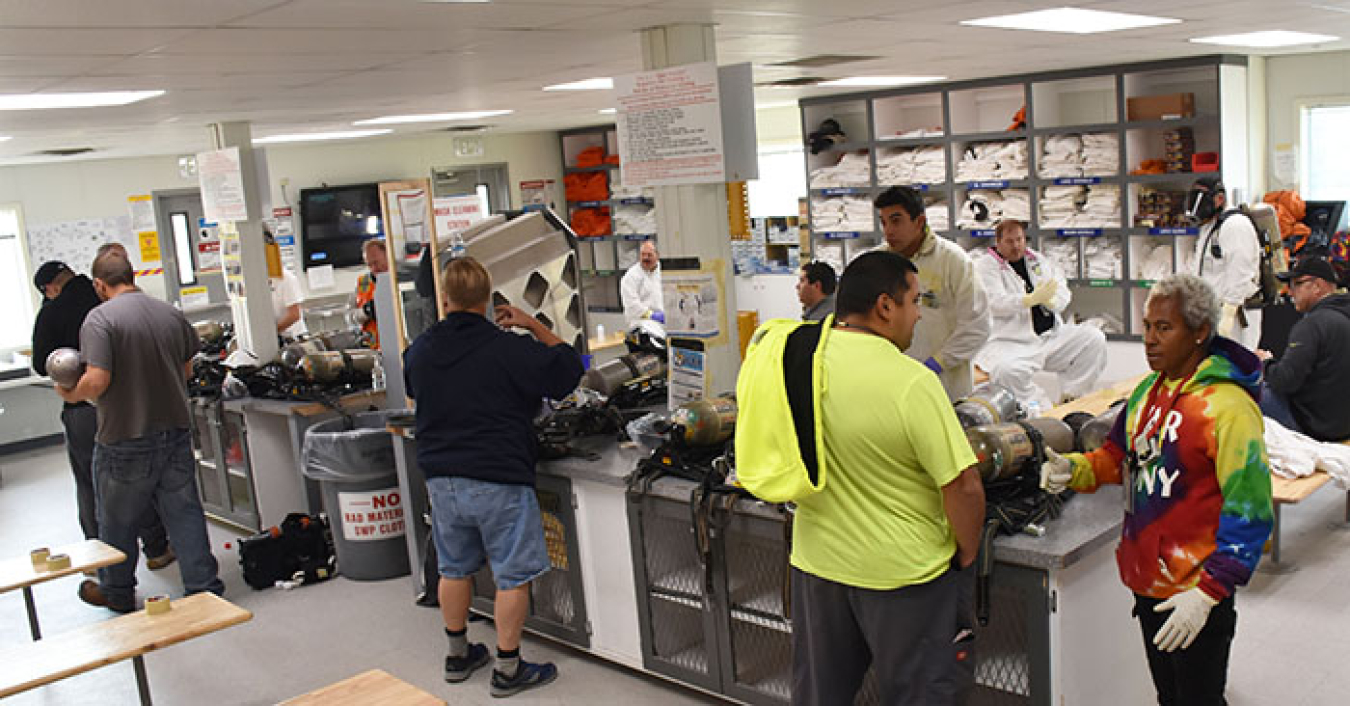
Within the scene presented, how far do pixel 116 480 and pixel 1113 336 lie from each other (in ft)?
22.9

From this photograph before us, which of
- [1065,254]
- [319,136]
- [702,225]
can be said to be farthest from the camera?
[319,136]

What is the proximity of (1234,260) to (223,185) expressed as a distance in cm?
653

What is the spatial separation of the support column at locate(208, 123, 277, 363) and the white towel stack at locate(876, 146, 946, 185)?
5158 mm

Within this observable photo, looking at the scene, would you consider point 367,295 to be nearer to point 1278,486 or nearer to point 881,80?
point 881,80

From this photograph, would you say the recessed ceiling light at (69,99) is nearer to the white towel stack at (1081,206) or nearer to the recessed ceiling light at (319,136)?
the recessed ceiling light at (319,136)

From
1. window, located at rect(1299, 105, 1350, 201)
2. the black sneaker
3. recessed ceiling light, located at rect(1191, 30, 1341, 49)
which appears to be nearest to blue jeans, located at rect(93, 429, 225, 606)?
the black sneaker

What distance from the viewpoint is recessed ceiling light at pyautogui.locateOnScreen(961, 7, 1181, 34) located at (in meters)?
A: 4.96

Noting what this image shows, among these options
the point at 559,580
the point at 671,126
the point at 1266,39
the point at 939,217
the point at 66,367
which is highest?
the point at 1266,39

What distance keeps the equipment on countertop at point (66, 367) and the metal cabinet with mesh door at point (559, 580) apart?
90.0 inches

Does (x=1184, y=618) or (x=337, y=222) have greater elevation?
(x=337, y=222)

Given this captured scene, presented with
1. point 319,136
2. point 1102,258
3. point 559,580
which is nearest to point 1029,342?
point 1102,258

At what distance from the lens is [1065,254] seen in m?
9.11

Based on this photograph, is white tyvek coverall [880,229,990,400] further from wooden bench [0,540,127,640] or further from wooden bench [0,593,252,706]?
wooden bench [0,540,127,640]

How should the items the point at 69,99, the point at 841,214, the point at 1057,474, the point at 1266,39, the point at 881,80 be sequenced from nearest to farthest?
the point at 1057,474
the point at 69,99
the point at 1266,39
the point at 881,80
the point at 841,214
